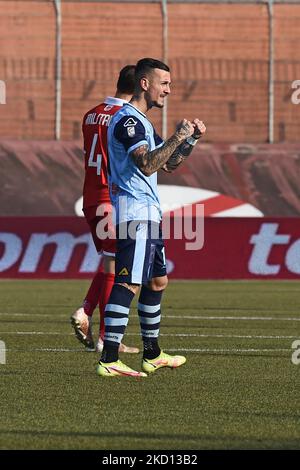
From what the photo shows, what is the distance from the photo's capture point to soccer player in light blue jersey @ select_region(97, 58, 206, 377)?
9867mm

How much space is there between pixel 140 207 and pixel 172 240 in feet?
48.7

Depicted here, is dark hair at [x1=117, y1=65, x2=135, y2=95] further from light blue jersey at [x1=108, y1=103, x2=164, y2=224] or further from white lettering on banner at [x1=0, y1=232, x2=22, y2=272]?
white lettering on banner at [x1=0, y1=232, x2=22, y2=272]

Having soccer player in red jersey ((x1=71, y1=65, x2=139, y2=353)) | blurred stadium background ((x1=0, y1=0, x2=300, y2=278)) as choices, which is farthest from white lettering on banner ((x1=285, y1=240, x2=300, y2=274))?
soccer player in red jersey ((x1=71, y1=65, x2=139, y2=353))

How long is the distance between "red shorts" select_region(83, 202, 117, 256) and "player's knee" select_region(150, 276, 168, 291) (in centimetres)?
156

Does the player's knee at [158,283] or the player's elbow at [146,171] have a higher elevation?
the player's elbow at [146,171]

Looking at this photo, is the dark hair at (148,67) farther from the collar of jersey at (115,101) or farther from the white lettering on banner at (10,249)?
the white lettering on banner at (10,249)

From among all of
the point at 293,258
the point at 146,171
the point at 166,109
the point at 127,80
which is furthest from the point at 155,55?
the point at 146,171

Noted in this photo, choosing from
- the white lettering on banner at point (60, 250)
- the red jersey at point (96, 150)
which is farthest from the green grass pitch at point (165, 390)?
the white lettering on banner at point (60, 250)

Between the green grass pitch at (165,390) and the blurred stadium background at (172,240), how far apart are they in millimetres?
18

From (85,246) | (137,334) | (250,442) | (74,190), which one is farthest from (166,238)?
(250,442)

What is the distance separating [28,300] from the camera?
63.3 feet

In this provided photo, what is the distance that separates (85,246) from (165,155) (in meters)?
15.4

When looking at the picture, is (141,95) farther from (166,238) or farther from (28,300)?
(166,238)

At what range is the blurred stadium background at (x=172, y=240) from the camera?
8.14 meters
